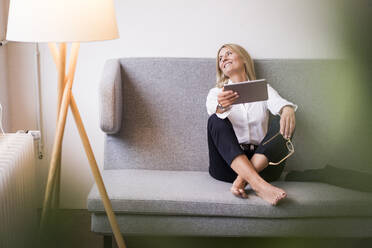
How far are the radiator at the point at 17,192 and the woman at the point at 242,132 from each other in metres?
0.85

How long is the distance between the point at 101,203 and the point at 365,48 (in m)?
1.56

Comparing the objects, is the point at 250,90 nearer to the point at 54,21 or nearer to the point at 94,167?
the point at 94,167

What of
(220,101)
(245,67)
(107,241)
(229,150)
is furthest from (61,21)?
(245,67)

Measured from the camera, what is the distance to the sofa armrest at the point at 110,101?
A: 1.93 m

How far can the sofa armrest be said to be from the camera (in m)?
1.93

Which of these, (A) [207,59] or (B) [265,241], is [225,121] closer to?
(A) [207,59]

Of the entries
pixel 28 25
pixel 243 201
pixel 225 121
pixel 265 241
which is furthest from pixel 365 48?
pixel 265 241

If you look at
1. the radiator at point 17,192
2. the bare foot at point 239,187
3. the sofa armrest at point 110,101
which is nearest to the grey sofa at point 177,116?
the sofa armrest at point 110,101

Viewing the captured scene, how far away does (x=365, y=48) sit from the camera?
0.84ft

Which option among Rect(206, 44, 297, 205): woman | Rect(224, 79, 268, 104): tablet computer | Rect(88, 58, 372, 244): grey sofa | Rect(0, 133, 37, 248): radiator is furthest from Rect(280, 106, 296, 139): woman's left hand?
Rect(0, 133, 37, 248): radiator

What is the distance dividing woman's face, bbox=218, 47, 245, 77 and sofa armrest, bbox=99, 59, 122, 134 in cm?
56

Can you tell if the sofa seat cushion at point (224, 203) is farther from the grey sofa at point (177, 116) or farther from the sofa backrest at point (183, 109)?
the sofa backrest at point (183, 109)

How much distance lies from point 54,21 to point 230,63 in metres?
1.05

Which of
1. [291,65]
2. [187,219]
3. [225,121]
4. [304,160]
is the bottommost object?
[187,219]
